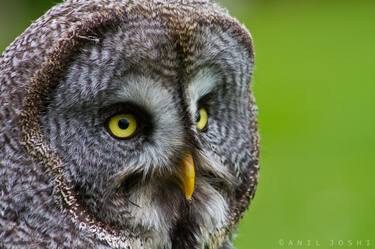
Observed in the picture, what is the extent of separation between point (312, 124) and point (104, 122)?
5.73 m

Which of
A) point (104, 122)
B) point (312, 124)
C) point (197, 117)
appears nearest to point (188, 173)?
point (197, 117)

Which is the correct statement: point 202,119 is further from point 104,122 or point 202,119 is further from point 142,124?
point 104,122

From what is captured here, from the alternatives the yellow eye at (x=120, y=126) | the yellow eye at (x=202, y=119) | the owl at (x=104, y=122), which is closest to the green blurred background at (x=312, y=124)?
the yellow eye at (x=202, y=119)

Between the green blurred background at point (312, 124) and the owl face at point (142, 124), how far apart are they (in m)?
0.96

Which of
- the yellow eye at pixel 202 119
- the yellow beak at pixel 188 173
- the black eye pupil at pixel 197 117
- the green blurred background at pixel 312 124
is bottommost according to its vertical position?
the green blurred background at pixel 312 124

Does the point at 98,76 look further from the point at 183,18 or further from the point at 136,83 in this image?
the point at 183,18

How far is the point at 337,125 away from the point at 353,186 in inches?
58.6

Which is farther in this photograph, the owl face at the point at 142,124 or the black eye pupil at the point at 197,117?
the black eye pupil at the point at 197,117

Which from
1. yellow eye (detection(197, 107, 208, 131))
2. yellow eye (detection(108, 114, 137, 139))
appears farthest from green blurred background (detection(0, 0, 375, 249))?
yellow eye (detection(108, 114, 137, 139))

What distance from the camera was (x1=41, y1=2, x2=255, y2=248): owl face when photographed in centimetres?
316

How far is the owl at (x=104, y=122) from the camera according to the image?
3.15 metres

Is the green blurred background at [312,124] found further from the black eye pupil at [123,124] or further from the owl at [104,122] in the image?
the black eye pupil at [123,124]

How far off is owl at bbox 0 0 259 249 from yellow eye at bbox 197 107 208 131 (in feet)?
0.06

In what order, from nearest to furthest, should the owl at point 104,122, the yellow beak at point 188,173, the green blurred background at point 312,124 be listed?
the owl at point 104,122 → the yellow beak at point 188,173 → the green blurred background at point 312,124
